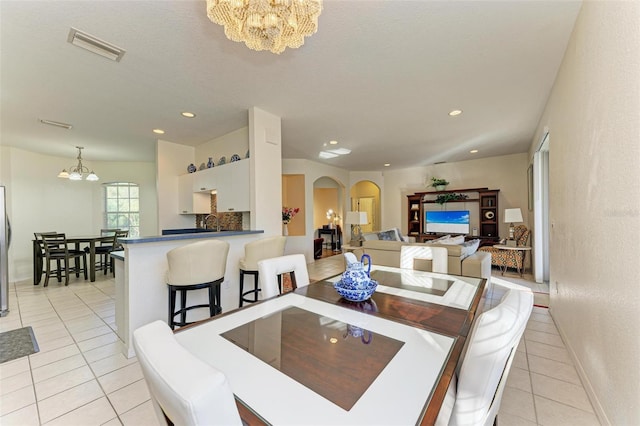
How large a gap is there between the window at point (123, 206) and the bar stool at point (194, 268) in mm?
5641

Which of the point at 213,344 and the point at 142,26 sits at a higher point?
the point at 142,26

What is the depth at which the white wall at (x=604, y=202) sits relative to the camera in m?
1.21

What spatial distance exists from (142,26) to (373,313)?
2553mm

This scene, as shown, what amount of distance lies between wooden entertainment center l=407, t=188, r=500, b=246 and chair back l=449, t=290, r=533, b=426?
6.24 metres

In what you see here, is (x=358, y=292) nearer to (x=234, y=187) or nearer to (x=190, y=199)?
(x=234, y=187)

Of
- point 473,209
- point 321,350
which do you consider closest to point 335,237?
point 473,209

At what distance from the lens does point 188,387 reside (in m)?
0.46

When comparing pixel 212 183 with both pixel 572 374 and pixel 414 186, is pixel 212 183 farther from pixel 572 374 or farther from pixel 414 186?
pixel 414 186

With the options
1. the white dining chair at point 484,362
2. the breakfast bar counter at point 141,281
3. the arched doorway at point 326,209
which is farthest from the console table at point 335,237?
the white dining chair at point 484,362

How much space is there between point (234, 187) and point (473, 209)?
6.10 metres

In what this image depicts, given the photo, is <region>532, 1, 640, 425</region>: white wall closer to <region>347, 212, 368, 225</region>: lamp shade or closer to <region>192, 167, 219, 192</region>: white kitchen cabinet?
<region>192, 167, 219, 192</region>: white kitchen cabinet

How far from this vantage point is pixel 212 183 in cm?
407

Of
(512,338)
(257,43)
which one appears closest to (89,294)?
(257,43)

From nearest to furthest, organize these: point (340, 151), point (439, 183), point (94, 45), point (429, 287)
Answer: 1. point (429, 287)
2. point (94, 45)
3. point (340, 151)
4. point (439, 183)
